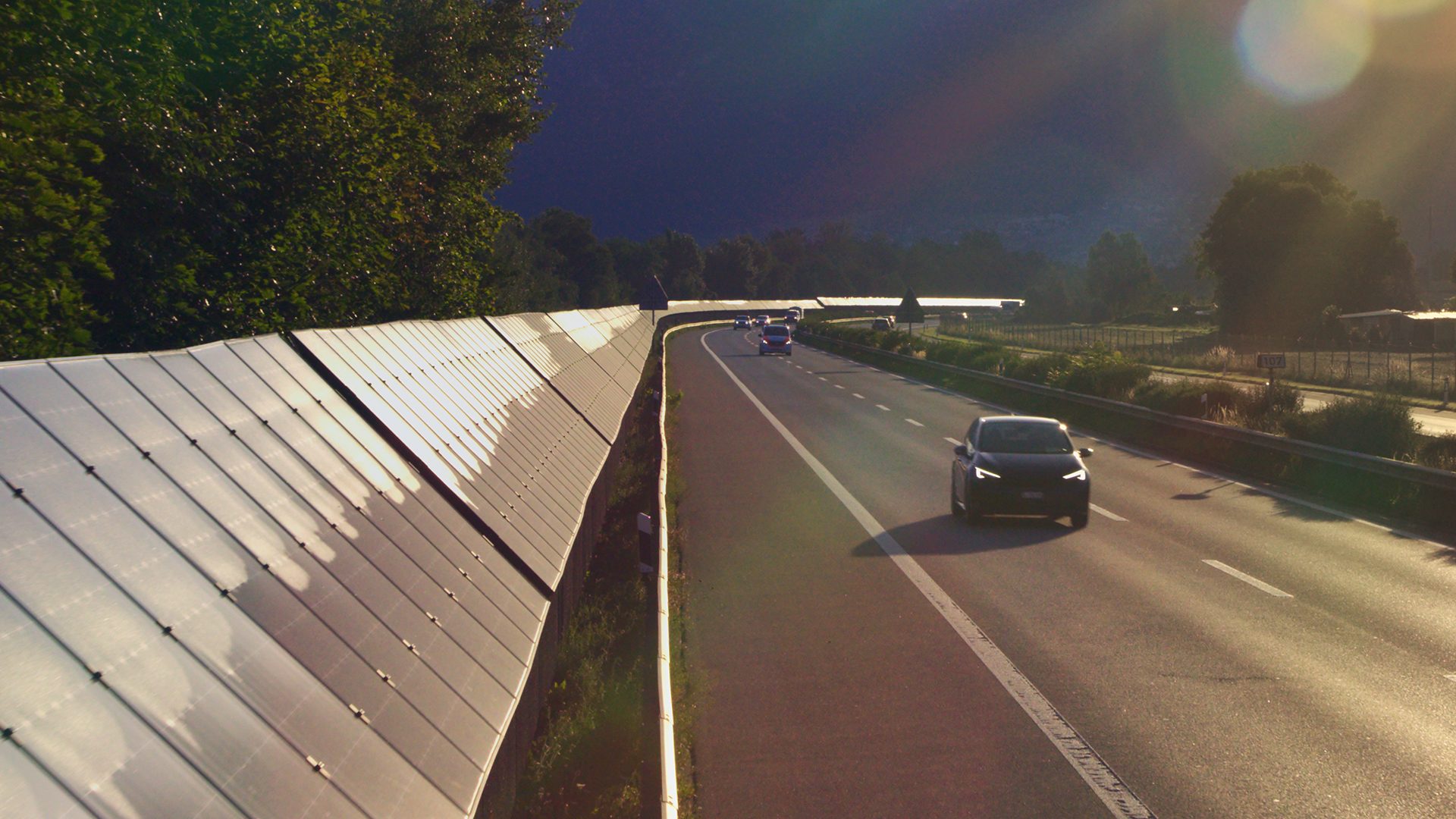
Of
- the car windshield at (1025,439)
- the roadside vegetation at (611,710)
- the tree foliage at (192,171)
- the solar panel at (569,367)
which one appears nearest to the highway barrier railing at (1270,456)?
the car windshield at (1025,439)

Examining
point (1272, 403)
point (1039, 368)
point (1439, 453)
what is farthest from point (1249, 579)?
point (1039, 368)

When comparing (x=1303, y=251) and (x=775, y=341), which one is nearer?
(x=775, y=341)

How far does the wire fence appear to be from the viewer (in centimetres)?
4656

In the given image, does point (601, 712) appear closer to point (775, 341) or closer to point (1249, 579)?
point (1249, 579)

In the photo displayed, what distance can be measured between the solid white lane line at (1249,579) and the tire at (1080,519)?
255cm

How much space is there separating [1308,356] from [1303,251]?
29095 millimetres

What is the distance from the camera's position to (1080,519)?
57.3 ft

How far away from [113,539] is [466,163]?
27.9m

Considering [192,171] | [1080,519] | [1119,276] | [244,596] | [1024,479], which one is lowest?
[1119,276]

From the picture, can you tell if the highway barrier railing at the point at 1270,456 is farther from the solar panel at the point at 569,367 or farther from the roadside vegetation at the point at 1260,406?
the solar panel at the point at 569,367

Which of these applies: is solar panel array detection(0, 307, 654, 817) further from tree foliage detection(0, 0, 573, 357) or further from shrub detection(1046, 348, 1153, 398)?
shrub detection(1046, 348, 1153, 398)

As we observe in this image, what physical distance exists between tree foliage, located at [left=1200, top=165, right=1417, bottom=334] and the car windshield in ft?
A: 257

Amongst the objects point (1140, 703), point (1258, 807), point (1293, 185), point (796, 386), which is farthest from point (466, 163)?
point (1293, 185)

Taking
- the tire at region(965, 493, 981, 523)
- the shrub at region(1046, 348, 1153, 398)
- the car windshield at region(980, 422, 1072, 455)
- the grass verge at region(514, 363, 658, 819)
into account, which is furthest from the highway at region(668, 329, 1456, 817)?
the shrub at region(1046, 348, 1153, 398)
